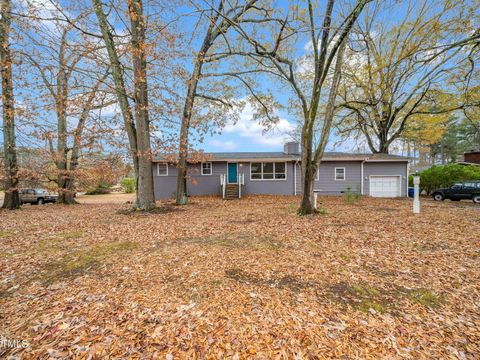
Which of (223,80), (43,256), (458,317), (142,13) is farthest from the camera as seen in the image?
(223,80)

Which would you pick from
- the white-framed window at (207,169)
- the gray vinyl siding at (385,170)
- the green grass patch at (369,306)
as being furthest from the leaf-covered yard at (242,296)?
the gray vinyl siding at (385,170)

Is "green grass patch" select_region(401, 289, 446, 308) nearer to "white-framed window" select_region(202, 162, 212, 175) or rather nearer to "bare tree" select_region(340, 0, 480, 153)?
"bare tree" select_region(340, 0, 480, 153)

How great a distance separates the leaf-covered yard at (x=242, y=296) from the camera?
2.01m

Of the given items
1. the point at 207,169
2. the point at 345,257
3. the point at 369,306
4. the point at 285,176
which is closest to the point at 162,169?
the point at 207,169

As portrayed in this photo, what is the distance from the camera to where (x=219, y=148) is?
2017 centimetres

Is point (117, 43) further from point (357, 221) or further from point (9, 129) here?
point (357, 221)

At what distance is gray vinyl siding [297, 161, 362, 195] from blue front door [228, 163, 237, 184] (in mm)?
4644

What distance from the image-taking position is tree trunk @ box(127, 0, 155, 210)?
7.67 meters

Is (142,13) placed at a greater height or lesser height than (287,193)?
greater

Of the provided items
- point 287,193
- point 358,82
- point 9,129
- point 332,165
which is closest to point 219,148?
point 287,193

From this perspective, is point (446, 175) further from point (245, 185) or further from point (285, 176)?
point (245, 185)

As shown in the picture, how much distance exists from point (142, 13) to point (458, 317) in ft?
36.3

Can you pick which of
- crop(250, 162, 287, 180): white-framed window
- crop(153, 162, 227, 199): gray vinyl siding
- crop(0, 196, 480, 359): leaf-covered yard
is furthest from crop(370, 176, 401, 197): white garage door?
crop(0, 196, 480, 359): leaf-covered yard

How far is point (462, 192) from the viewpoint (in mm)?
13211
